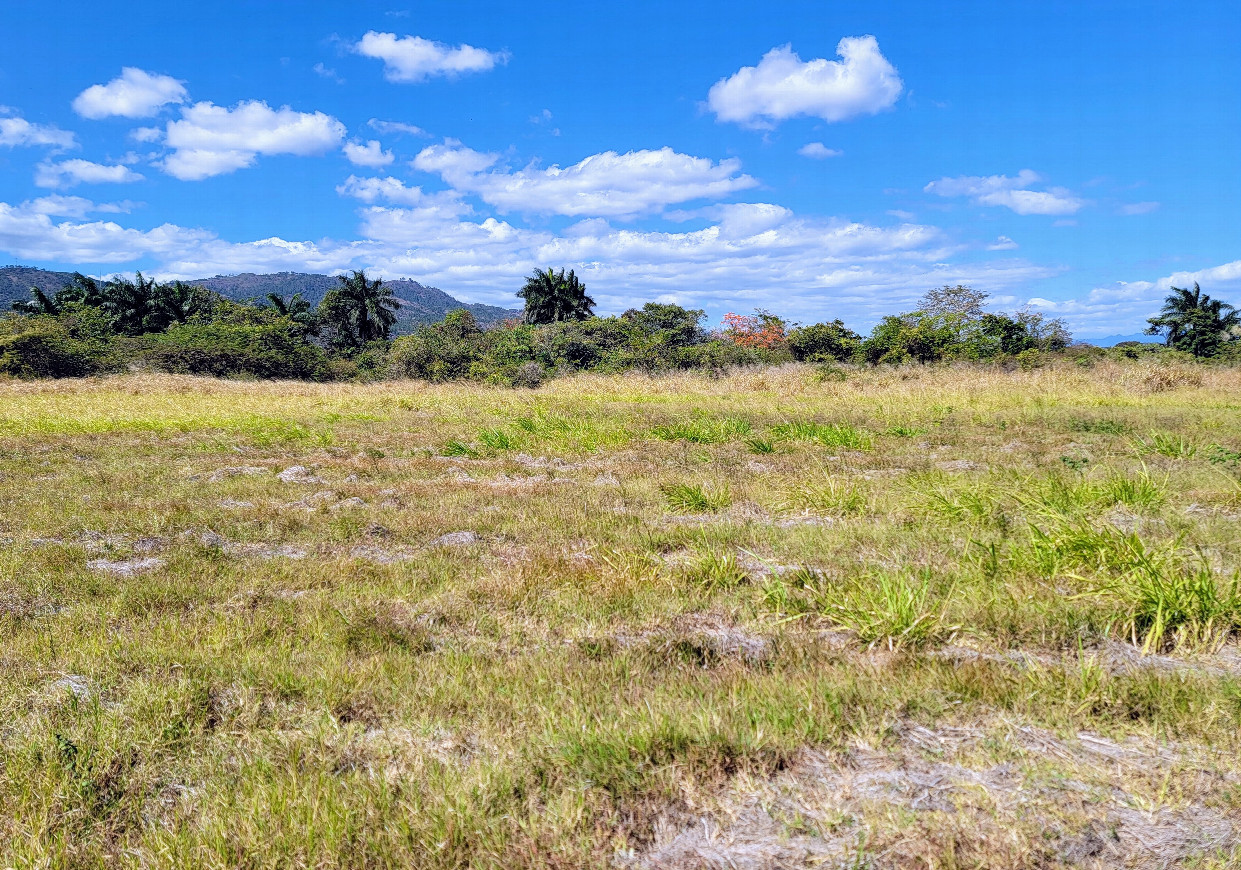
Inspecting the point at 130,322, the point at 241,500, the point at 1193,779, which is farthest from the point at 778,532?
the point at 130,322

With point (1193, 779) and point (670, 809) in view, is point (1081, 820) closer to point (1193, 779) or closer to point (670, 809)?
point (1193, 779)

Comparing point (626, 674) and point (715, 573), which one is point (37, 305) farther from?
point (626, 674)

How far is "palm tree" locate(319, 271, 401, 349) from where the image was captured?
69.1 meters

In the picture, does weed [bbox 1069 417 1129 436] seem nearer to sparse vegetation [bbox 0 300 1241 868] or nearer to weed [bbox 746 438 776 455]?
sparse vegetation [bbox 0 300 1241 868]

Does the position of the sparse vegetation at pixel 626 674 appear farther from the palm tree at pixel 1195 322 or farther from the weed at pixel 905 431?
the palm tree at pixel 1195 322

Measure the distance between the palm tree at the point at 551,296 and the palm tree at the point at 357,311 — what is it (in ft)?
47.9

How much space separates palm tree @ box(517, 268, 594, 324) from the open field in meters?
61.2

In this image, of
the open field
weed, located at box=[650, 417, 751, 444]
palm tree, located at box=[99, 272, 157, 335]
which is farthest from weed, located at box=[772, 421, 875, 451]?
palm tree, located at box=[99, 272, 157, 335]

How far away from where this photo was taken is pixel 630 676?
334 centimetres

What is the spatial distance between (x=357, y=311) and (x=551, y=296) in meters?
20.4

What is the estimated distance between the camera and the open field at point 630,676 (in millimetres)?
2268

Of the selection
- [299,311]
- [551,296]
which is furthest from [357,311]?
[551,296]

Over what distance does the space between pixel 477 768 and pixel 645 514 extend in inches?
173

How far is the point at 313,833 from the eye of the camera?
230cm
